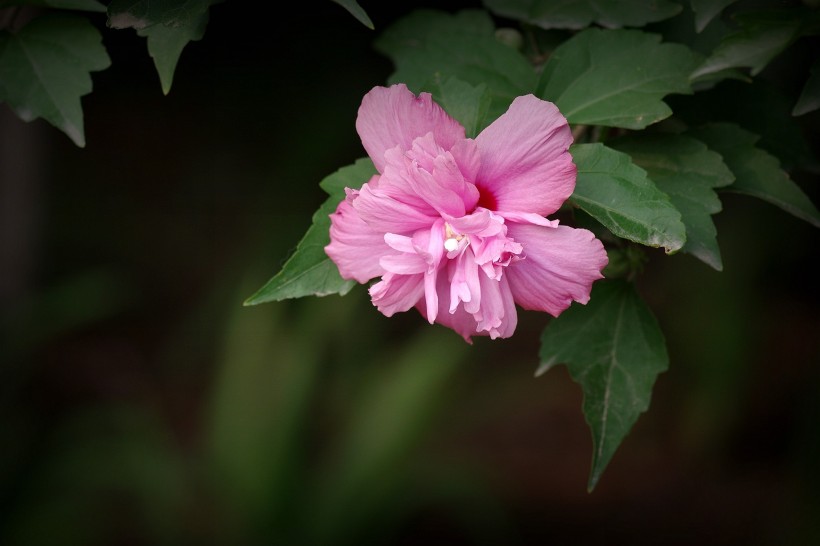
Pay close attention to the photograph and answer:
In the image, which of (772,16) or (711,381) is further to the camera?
(711,381)

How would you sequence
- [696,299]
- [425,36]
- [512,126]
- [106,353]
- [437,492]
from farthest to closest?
[106,353]
[696,299]
[437,492]
[425,36]
[512,126]

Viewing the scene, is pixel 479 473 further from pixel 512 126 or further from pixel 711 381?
pixel 512 126

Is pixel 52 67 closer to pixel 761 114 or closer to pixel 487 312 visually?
pixel 487 312

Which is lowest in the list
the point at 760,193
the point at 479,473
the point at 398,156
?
the point at 479,473

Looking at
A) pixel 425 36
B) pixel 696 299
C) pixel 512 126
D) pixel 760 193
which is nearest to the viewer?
pixel 512 126

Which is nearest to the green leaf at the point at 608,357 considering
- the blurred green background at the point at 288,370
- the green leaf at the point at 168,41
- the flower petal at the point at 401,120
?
the flower petal at the point at 401,120

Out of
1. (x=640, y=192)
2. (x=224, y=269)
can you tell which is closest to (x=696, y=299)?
(x=224, y=269)

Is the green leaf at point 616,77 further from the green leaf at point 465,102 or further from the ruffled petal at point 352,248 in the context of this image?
the ruffled petal at point 352,248
